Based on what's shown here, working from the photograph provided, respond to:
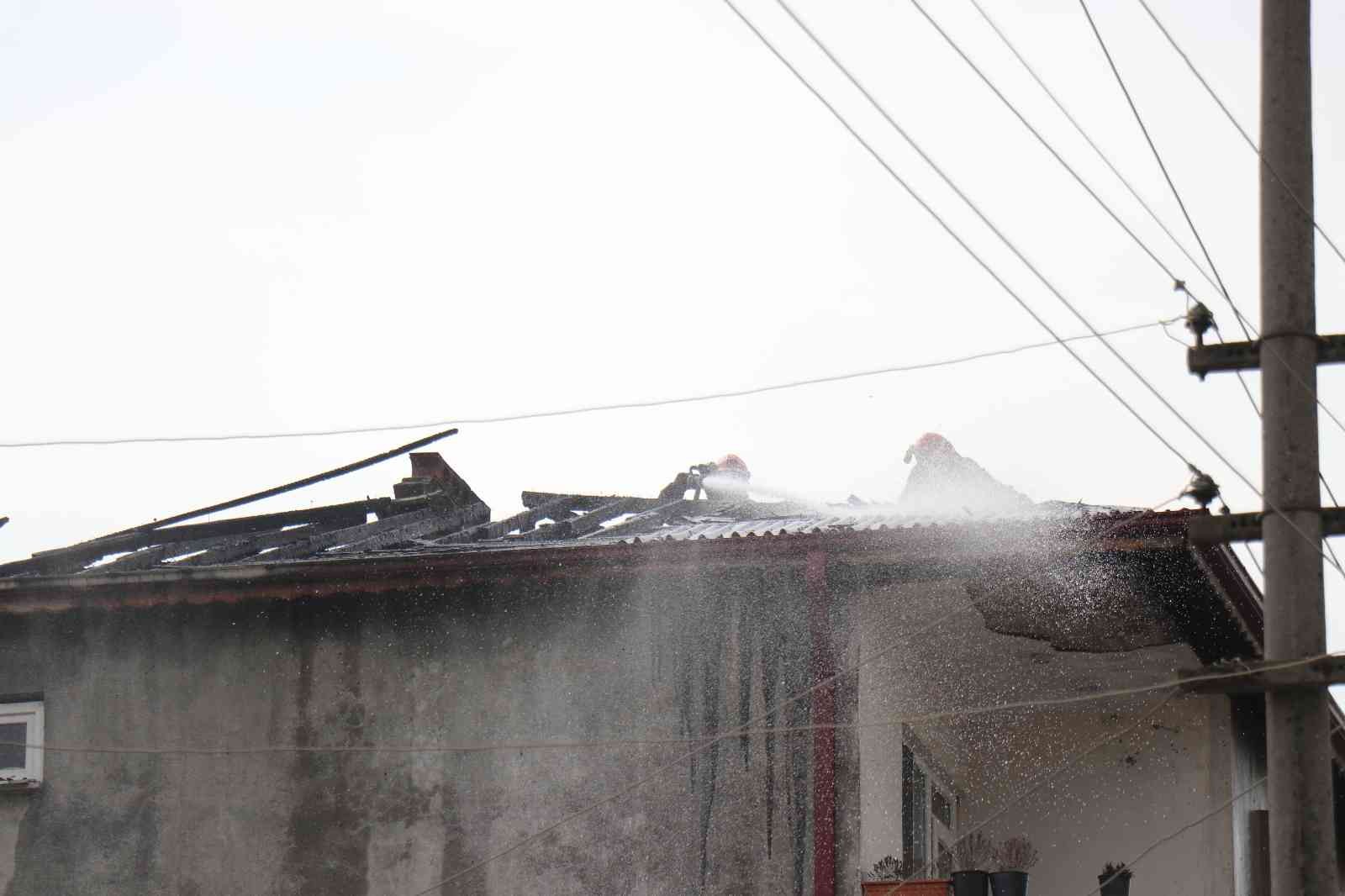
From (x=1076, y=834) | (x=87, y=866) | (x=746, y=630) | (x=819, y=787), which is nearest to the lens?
(x=819, y=787)

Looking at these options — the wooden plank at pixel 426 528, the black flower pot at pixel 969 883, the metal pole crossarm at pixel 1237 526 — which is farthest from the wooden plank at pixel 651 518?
the metal pole crossarm at pixel 1237 526

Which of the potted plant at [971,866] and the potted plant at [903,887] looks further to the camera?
the potted plant at [971,866]

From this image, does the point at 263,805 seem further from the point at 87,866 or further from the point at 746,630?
the point at 746,630

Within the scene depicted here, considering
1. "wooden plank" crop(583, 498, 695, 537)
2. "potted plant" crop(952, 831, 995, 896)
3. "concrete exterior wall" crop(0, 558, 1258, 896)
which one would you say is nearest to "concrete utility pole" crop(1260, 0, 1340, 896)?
"potted plant" crop(952, 831, 995, 896)

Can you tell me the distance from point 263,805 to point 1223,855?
692 centimetres

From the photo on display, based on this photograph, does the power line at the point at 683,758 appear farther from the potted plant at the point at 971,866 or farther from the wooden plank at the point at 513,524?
the wooden plank at the point at 513,524

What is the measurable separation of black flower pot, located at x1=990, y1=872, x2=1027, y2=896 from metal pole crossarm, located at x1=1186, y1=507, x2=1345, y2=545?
8.95 ft

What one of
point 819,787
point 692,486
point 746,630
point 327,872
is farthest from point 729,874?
point 692,486

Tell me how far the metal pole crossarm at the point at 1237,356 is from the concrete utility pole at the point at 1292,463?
0.07 meters

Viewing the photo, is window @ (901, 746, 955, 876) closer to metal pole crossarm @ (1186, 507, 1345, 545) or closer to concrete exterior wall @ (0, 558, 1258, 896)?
concrete exterior wall @ (0, 558, 1258, 896)

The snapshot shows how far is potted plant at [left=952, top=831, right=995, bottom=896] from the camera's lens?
37.0 ft

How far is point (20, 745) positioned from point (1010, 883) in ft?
23.5

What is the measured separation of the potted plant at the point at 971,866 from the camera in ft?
37.0

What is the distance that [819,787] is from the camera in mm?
11484
